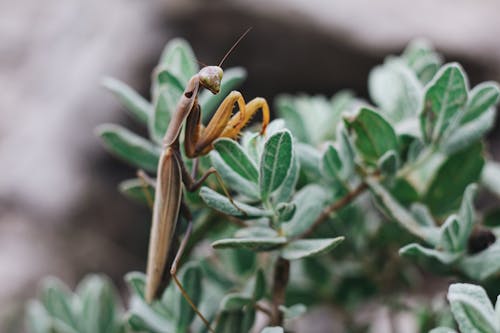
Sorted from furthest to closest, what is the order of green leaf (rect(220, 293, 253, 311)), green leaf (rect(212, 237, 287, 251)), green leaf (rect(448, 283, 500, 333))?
green leaf (rect(220, 293, 253, 311)) → green leaf (rect(212, 237, 287, 251)) → green leaf (rect(448, 283, 500, 333))

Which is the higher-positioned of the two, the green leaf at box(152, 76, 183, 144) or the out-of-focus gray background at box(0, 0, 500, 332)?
the out-of-focus gray background at box(0, 0, 500, 332)

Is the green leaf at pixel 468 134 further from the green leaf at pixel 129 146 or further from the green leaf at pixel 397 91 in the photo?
the green leaf at pixel 129 146

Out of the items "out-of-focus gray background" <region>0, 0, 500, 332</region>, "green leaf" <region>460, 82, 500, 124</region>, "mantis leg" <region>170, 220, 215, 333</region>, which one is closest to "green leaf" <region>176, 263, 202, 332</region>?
"mantis leg" <region>170, 220, 215, 333</region>

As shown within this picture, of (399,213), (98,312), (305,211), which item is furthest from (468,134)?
(98,312)

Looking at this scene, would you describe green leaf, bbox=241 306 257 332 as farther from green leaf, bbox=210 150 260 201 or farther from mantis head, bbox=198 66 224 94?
mantis head, bbox=198 66 224 94

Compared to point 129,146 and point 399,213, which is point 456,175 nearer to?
point 399,213

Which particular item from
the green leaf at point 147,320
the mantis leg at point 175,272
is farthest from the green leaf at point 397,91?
the green leaf at point 147,320

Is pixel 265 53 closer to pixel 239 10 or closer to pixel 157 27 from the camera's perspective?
pixel 239 10
